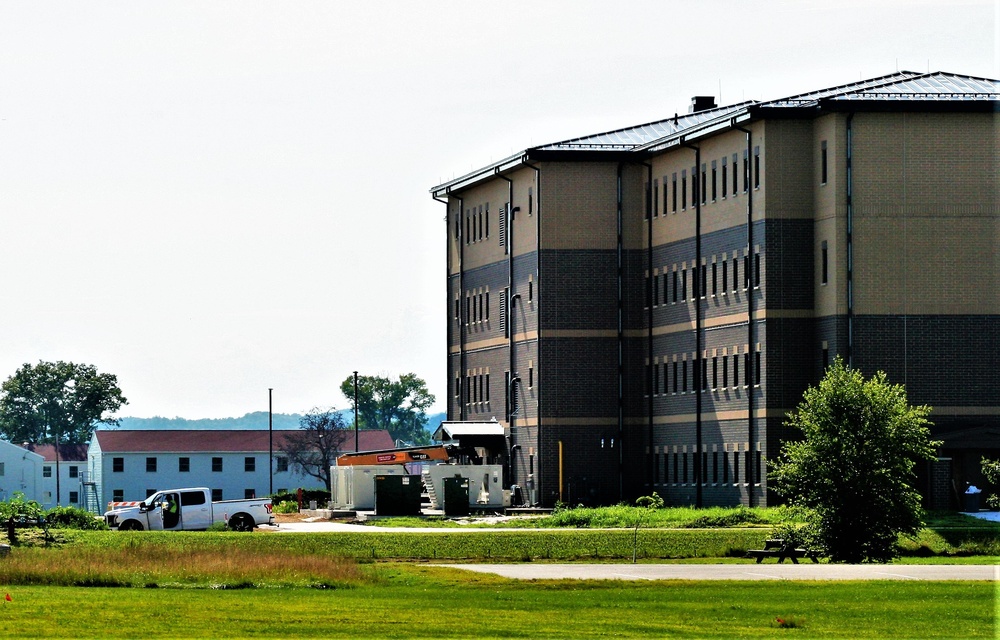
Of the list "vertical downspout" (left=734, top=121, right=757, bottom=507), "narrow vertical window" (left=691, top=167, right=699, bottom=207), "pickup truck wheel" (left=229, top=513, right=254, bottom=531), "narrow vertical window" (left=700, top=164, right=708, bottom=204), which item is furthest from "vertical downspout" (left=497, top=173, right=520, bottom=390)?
"pickup truck wheel" (left=229, top=513, right=254, bottom=531)

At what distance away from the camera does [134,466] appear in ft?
504

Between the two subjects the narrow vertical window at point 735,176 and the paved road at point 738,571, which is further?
the narrow vertical window at point 735,176

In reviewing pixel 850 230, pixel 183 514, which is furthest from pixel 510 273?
pixel 183 514

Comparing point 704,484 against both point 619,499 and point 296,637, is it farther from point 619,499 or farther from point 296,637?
point 296,637

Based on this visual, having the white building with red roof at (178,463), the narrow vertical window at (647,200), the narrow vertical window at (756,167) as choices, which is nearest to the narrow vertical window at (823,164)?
the narrow vertical window at (756,167)

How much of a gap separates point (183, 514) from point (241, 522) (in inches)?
91.2

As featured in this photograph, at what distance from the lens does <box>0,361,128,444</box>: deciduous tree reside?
624 ft

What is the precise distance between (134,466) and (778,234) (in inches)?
3445

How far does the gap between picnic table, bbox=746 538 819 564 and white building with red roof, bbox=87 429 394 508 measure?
4136 inches

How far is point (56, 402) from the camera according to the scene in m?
193

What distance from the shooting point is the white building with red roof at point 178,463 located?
153 meters

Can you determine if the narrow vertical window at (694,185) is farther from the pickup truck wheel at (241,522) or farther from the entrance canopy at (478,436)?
the pickup truck wheel at (241,522)

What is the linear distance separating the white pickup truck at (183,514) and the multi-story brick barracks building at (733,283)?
20.9m

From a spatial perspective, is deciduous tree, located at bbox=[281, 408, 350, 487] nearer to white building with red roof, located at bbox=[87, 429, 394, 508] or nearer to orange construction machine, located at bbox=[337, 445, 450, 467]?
white building with red roof, located at bbox=[87, 429, 394, 508]
